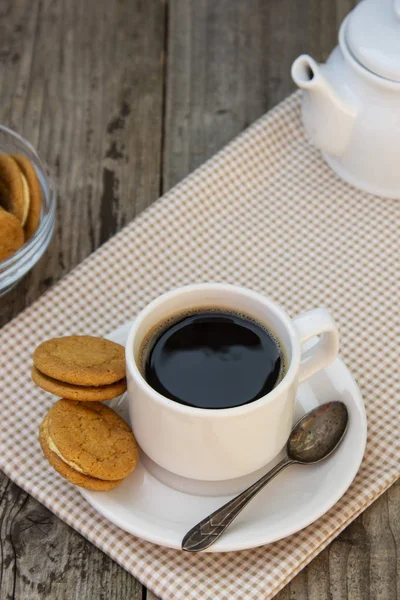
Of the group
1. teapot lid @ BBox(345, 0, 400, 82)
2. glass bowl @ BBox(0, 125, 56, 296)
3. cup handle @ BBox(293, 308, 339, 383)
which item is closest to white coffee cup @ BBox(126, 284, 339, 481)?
cup handle @ BBox(293, 308, 339, 383)

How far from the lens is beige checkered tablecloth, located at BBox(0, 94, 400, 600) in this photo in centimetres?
94

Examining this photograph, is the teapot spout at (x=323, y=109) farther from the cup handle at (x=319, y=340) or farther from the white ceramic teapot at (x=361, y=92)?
the cup handle at (x=319, y=340)

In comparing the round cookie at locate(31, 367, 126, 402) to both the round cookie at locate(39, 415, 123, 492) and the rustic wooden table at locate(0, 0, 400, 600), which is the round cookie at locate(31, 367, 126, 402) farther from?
the rustic wooden table at locate(0, 0, 400, 600)

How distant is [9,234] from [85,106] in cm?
42

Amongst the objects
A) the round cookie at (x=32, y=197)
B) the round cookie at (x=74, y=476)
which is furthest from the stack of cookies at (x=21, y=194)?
the round cookie at (x=74, y=476)

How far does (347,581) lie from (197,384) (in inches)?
11.2

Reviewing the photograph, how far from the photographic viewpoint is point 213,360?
2.98 feet

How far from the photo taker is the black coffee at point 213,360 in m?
0.88

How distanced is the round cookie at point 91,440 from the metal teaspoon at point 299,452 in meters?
0.10

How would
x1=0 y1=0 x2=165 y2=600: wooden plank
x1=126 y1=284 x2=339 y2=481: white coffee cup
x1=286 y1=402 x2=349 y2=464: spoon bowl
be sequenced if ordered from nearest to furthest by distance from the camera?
x1=126 y1=284 x2=339 y2=481: white coffee cup < x1=286 y1=402 x2=349 y2=464: spoon bowl < x1=0 y1=0 x2=165 y2=600: wooden plank

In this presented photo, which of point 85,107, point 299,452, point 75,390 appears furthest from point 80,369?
point 85,107

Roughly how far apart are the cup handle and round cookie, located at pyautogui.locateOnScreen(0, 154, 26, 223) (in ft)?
1.47

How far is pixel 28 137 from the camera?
1.41 metres

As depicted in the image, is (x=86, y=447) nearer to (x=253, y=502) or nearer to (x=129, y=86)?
(x=253, y=502)
